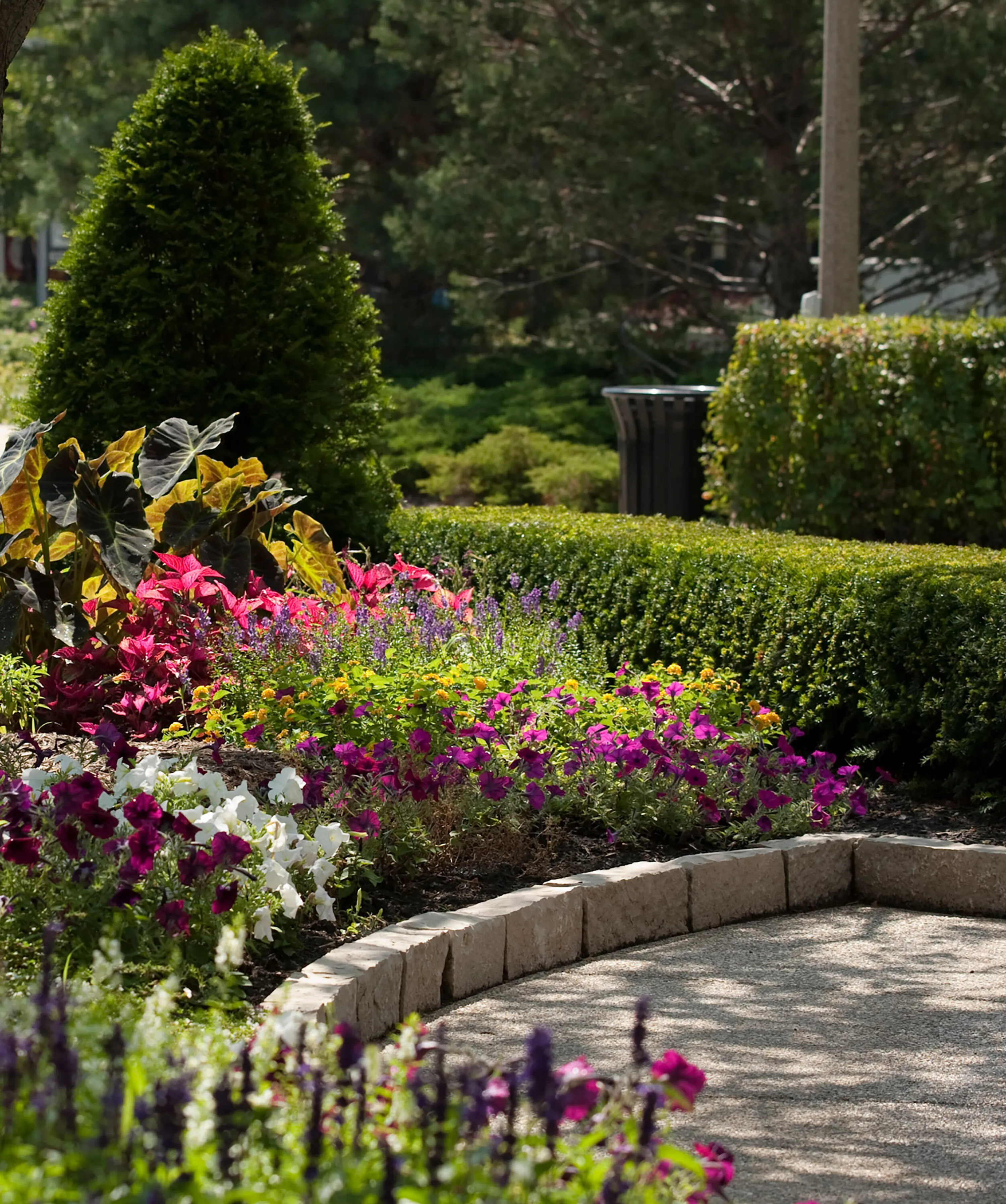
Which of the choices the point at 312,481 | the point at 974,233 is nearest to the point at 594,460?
the point at 974,233

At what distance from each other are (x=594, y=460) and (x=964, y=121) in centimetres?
597

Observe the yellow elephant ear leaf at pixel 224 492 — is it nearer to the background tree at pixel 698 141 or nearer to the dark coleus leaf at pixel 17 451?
the dark coleus leaf at pixel 17 451

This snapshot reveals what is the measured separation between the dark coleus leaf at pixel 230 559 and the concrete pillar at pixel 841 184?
243 inches

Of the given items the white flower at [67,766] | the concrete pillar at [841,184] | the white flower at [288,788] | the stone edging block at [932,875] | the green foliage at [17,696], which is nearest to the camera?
the white flower at [67,766]

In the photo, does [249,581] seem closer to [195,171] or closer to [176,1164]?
[195,171]

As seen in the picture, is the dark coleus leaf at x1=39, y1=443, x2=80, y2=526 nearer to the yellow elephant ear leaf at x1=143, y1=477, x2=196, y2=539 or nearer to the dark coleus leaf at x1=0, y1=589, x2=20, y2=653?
the yellow elephant ear leaf at x1=143, y1=477, x2=196, y2=539

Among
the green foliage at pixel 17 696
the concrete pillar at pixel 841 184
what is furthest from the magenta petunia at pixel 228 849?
the concrete pillar at pixel 841 184

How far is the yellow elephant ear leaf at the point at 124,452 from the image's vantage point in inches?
239

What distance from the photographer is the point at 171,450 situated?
622cm

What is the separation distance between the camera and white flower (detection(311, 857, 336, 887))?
3.91m

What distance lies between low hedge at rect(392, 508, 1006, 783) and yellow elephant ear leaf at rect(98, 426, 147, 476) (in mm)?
1561

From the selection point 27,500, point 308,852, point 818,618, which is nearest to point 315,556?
point 27,500

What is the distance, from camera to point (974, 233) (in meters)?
16.9

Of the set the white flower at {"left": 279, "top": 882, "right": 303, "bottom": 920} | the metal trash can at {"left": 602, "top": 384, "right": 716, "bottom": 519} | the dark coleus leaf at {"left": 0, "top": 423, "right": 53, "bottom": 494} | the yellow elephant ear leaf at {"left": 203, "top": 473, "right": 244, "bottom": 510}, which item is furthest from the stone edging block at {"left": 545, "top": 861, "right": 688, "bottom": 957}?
the metal trash can at {"left": 602, "top": 384, "right": 716, "bottom": 519}
